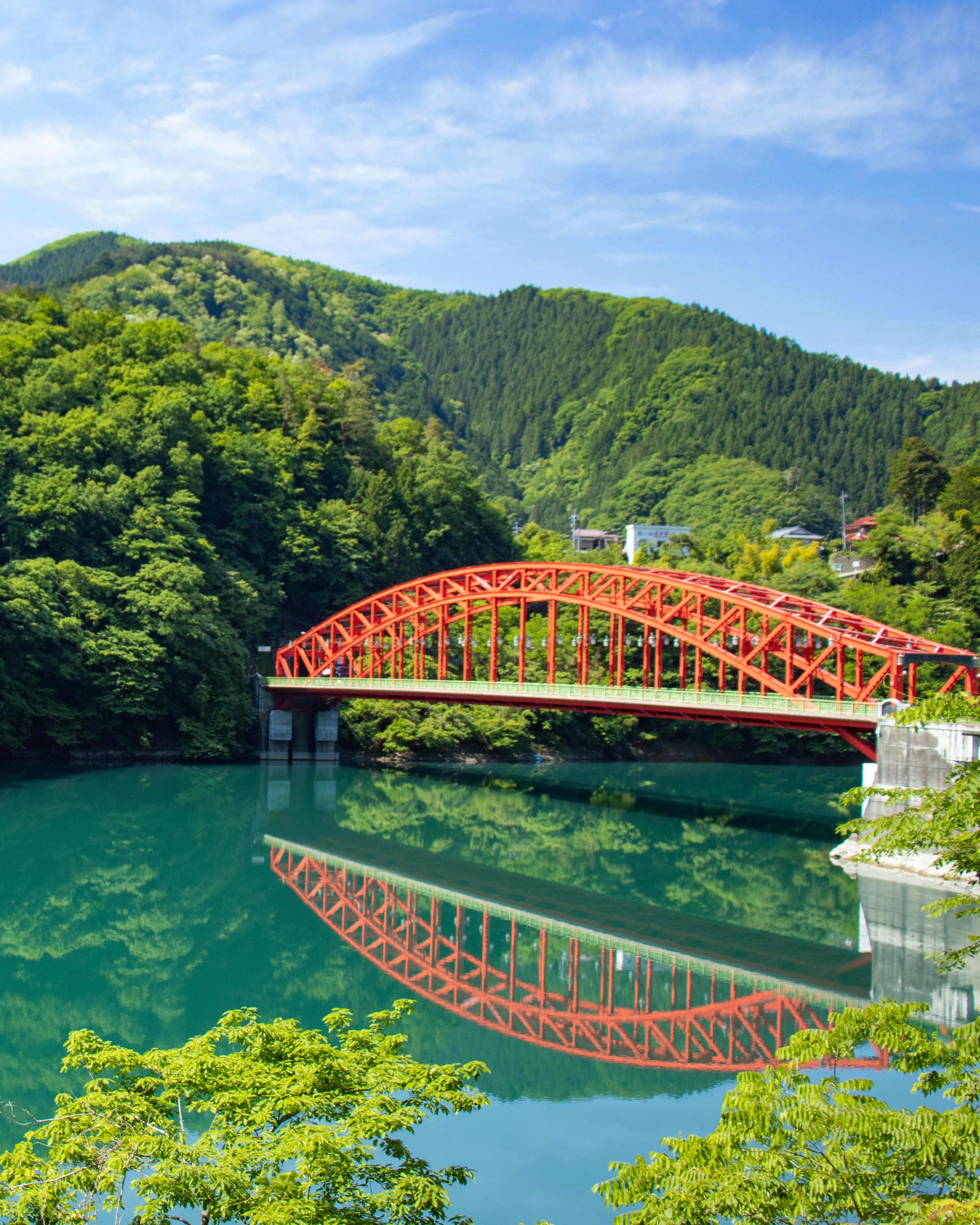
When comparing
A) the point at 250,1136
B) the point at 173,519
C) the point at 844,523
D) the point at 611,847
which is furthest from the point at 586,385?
the point at 250,1136

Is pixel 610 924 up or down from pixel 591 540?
down

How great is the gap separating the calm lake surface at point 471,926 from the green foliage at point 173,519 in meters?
4.21

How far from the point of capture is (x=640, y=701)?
103ft

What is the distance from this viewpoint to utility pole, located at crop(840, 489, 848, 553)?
256ft

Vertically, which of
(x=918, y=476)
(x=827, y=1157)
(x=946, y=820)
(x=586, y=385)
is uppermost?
(x=586, y=385)

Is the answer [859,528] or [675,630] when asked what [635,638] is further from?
[859,528]

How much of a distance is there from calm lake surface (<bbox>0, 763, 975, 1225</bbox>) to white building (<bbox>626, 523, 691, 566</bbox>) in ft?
160

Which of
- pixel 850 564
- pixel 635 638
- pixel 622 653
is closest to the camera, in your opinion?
pixel 622 653

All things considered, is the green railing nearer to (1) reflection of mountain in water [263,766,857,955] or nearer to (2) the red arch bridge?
(2) the red arch bridge

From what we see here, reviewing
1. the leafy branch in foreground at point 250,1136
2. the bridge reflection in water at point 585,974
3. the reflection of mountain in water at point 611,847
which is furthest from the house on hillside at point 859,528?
the leafy branch in foreground at point 250,1136

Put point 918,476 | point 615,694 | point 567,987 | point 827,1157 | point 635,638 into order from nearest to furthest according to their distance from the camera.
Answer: point 827,1157, point 567,987, point 615,694, point 635,638, point 918,476

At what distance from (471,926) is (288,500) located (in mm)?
36006

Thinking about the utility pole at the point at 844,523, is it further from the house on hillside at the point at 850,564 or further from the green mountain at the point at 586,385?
the house on hillside at the point at 850,564

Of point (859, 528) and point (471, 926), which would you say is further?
point (859, 528)
